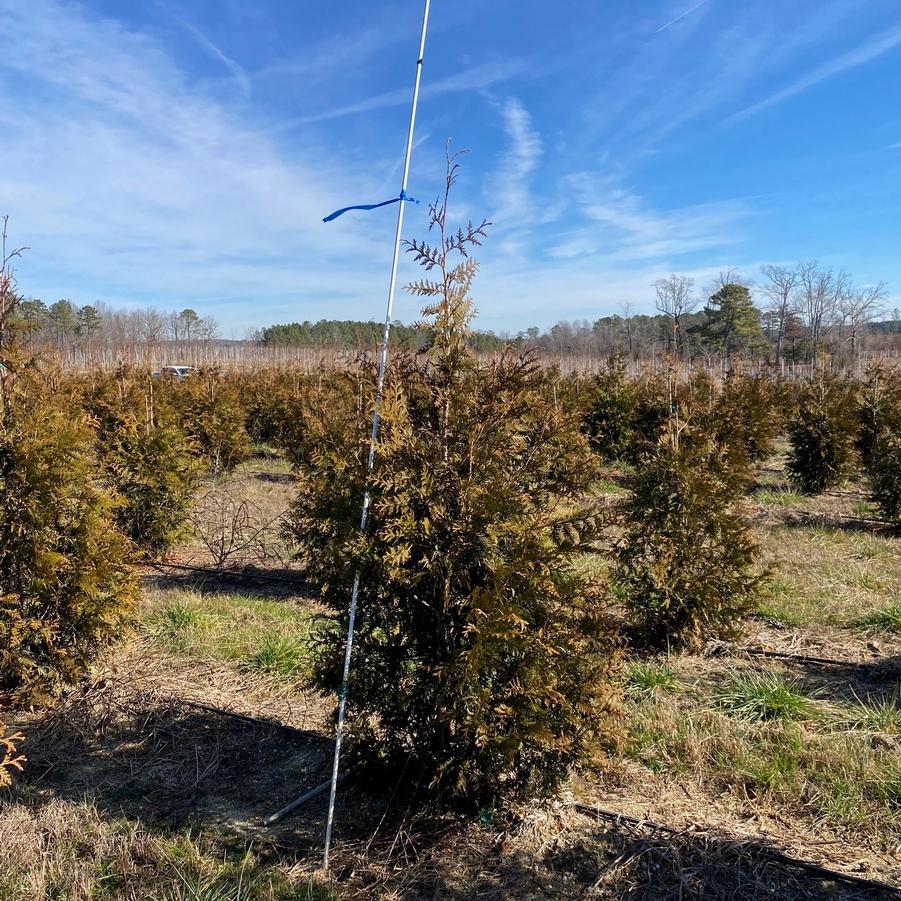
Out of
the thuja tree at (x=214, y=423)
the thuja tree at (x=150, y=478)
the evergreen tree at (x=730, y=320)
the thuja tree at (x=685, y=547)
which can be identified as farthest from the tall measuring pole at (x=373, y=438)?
the evergreen tree at (x=730, y=320)

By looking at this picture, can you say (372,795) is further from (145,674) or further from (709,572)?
(709,572)

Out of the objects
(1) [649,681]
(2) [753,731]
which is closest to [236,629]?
(1) [649,681]

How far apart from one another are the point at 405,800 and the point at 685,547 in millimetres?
3138

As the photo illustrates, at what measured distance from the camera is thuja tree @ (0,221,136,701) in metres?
4.14

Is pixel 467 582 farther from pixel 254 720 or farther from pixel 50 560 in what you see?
pixel 50 560

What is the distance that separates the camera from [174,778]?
3.56 meters

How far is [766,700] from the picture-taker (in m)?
4.05

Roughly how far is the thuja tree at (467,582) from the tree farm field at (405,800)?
0.24 metres

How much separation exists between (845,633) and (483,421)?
4.49m

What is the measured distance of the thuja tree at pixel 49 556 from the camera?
4141 mm

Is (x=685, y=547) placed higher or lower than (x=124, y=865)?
higher

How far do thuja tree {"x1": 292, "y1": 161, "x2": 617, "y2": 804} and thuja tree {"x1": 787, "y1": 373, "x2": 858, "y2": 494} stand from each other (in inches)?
424

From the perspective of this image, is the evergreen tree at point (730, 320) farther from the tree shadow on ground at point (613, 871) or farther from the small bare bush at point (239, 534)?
the tree shadow on ground at point (613, 871)

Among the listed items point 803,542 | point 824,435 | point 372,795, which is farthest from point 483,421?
point 824,435
